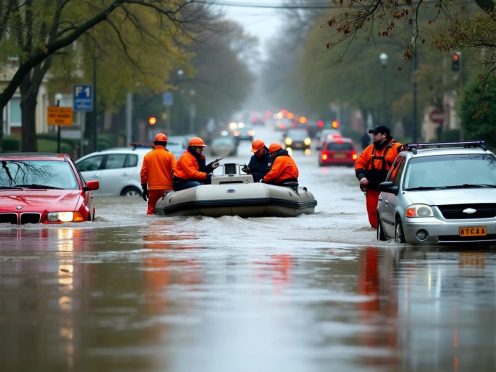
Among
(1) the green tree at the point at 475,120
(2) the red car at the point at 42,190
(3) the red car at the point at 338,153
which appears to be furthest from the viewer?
(3) the red car at the point at 338,153

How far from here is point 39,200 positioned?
74.7 feet

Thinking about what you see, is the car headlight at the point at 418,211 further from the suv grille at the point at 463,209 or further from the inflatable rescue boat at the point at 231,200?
the inflatable rescue boat at the point at 231,200

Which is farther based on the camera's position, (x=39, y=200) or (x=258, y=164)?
(x=258, y=164)

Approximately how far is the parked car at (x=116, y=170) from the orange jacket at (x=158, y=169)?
30.2 ft

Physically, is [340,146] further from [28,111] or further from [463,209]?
[463,209]

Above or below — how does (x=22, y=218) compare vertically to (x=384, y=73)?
below

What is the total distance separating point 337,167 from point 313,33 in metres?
38.3

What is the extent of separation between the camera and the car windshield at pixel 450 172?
20.5m

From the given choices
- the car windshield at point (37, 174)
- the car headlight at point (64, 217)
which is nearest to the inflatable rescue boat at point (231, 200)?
the car windshield at point (37, 174)

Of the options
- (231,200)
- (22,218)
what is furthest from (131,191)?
(22,218)

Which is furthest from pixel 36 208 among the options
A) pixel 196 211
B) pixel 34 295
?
pixel 34 295

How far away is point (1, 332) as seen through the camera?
11.4m

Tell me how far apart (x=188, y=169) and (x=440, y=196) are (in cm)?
868

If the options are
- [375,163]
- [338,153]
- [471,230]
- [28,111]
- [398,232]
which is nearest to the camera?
[471,230]
